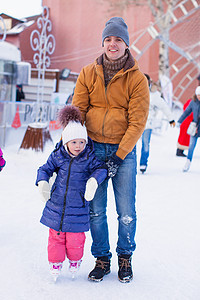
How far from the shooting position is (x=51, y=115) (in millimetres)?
8203

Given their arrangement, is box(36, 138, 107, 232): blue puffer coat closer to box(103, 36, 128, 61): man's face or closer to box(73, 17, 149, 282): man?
box(73, 17, 149, 282): man

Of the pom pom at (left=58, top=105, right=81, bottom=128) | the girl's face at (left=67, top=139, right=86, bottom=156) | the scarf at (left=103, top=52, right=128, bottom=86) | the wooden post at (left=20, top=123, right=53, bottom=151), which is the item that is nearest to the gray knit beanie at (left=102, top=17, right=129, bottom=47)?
the scarf at (left=103, top=52, right=128, bottom=86)

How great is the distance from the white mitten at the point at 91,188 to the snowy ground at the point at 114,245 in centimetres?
57

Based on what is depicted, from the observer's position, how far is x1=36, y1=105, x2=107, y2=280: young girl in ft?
6.93

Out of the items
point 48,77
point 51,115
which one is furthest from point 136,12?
point 51,115

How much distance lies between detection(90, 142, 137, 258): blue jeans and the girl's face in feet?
0.49

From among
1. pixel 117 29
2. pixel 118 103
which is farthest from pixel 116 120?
pixel 117 29

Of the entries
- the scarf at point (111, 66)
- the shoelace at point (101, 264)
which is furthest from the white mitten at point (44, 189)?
the scarf at point (111, 66)

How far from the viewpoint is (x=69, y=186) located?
6.97 feet

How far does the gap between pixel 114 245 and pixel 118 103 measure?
1.24 meters

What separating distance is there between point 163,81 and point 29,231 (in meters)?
8.93

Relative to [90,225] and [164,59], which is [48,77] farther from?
[90,225]

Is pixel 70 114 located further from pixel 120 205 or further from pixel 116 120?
pixel 120 205

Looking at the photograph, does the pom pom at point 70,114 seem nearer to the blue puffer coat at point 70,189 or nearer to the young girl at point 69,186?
the young girl at point 69,186
